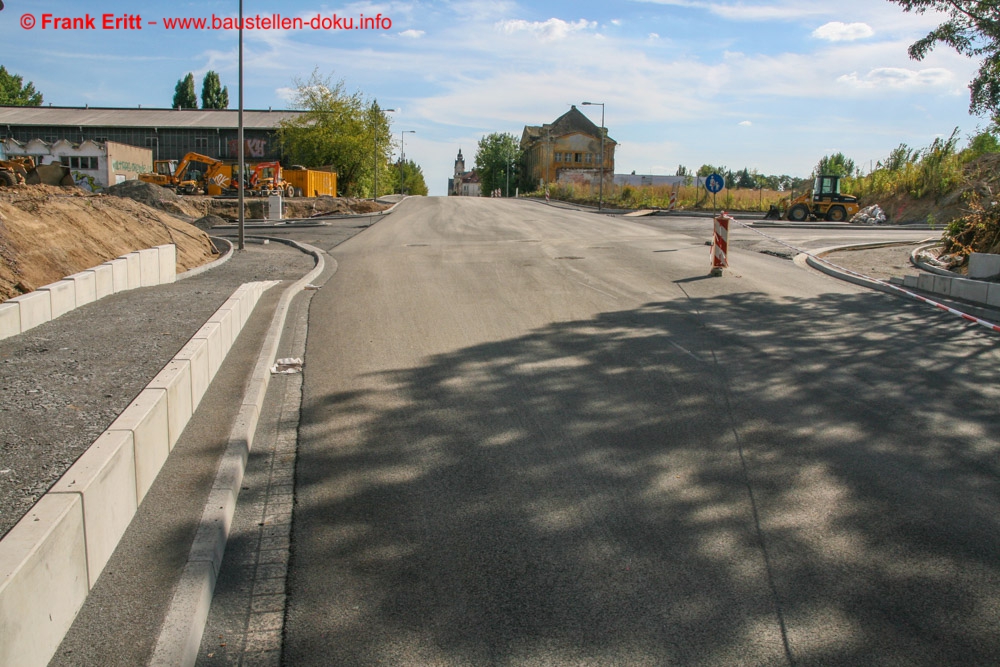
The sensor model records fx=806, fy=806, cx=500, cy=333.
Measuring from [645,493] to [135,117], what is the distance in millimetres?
86026

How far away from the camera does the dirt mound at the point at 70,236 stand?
11117 mm

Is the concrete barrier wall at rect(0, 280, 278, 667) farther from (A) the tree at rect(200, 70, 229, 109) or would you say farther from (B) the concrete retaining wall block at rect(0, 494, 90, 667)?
(A) the tree at rect(200, 70, 229, 109)

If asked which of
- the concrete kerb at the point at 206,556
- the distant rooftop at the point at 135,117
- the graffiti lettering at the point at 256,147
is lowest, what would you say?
the concrete kerb at the point at 206,556

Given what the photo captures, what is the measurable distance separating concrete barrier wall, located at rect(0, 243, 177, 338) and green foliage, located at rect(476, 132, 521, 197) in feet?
369

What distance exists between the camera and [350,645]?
3.58 metres

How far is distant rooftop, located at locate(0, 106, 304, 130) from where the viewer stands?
76.1 m

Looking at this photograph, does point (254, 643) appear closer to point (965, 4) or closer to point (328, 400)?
point (328, 400)

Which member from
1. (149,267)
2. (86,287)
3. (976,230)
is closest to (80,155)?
(149,267)

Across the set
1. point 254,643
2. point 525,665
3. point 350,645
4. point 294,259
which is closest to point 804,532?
point 525,665

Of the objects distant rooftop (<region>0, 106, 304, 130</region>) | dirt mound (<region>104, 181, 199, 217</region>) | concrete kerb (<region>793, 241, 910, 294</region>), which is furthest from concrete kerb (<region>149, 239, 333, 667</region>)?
distant rooftop (<region>0, 106, 304, 130</region>)

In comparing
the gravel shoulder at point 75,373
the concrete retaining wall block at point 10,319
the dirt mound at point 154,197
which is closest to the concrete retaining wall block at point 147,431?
the gravel shoulder at point 75,373

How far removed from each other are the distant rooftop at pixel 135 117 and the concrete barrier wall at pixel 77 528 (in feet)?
244

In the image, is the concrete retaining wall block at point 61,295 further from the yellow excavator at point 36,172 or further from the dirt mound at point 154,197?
the dirt mound at point 154,197

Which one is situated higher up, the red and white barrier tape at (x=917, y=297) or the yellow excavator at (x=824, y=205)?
the yellow excavator at (x=824, y=205)
